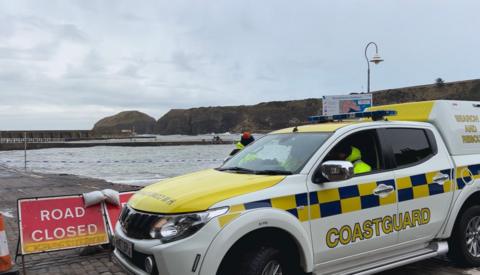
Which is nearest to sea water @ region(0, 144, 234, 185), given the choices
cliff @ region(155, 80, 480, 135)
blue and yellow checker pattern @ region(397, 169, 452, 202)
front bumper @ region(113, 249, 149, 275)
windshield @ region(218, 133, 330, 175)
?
windshield @ region(218, 133, 330, 175)

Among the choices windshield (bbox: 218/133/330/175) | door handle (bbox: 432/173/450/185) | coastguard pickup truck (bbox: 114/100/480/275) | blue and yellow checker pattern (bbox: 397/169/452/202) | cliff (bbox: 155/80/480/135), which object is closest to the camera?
coastguard pickup truck (bbox: 114/100/480/275)

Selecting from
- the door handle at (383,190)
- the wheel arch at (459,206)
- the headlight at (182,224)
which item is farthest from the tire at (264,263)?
the wheel arch at (459,206)

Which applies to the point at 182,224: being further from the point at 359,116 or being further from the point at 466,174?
the point at 466,174

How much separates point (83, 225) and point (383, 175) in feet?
13.0

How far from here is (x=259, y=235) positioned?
3918 millimetres

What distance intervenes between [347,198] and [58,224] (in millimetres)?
3845

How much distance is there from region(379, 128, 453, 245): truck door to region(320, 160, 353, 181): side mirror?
100cm

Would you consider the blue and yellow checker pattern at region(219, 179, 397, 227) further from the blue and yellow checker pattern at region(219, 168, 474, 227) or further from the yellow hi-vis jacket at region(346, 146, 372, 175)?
the yellow hi-vis jacket at region(346, 146, 372, 175)

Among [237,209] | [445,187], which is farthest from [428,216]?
[237,209]

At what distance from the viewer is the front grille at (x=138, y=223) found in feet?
12.7

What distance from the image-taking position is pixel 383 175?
15.8 ft

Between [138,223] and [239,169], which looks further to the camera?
[239,169]

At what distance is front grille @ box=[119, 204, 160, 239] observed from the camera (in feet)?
12.7

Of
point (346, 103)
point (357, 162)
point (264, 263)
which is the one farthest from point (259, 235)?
point (346, 103)
